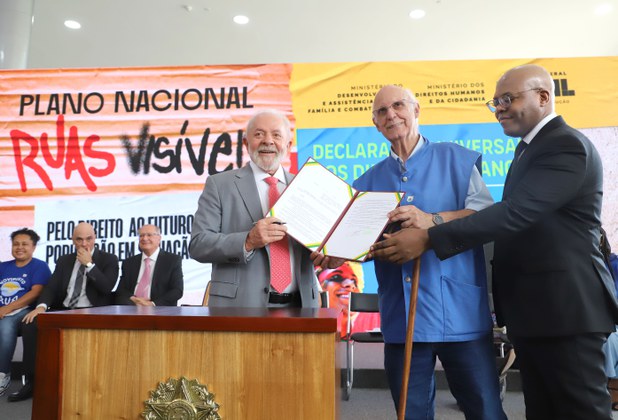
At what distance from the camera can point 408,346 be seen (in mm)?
1529

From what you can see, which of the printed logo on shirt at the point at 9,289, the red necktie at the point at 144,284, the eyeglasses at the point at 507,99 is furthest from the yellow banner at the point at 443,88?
the eyeglasses at the point at 507,99

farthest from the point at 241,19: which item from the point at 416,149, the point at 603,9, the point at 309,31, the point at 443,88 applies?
the point at 416,149

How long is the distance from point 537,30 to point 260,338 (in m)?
6.35

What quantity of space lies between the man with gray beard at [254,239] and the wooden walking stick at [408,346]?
11.3 inches

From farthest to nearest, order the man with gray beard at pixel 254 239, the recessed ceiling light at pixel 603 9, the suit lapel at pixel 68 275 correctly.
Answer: the recessed ceiling light at pixel 603 9
the suit lapel at pixel 68 275
the man with gray beard at pixel 254 239

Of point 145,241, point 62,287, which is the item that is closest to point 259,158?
point 145,241

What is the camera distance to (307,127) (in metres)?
4.83

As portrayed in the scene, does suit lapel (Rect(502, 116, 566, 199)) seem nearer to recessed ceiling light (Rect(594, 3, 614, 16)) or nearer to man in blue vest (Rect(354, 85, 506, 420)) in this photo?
man in blue vest (Rect(354, 85, 506, 420))

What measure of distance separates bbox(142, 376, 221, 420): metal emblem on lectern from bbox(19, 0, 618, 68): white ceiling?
18.3ft

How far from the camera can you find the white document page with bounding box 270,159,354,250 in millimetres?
1653

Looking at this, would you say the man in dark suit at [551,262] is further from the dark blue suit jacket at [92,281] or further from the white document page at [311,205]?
the dark blue suit jacket at [92,281]

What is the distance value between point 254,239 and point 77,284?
10.8ft

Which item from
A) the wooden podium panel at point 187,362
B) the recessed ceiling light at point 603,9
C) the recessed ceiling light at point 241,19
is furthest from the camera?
the recessed ceiling light at point 241,19

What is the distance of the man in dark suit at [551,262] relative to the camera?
143 centimetres
